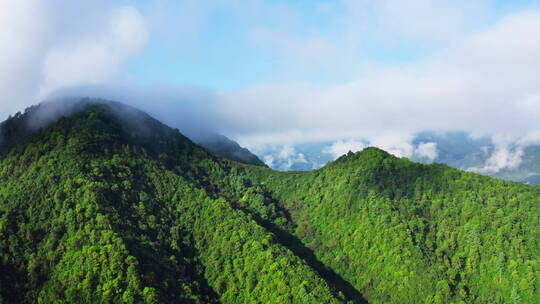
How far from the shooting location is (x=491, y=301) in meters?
189

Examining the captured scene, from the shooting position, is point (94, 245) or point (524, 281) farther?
point (524, 281)

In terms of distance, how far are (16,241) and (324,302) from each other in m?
126

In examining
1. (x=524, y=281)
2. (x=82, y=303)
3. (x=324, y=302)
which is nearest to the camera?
(x=82, y=303)

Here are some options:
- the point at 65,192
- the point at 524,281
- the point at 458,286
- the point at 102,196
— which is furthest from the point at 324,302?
the point at 65,192

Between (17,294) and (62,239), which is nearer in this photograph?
(17,294)

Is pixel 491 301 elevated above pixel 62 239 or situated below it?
above

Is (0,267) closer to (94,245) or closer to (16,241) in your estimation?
(16,241)

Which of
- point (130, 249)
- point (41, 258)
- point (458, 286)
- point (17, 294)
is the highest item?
point (458, 286)

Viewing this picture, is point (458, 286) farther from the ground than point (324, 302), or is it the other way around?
point (458, 286)

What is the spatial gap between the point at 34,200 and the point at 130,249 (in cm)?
5624

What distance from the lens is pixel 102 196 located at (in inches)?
7687

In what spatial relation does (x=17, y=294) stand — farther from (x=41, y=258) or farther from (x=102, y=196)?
(x=102, y=196)

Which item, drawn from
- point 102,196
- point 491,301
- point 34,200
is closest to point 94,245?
point 102,196

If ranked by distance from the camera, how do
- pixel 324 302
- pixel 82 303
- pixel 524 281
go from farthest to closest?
pixel 524 281 < pixel 324 302 < pixel 82 303
